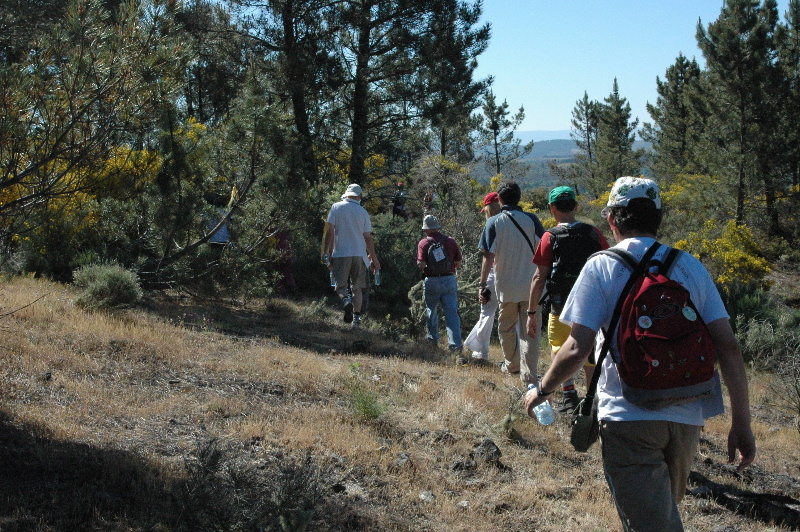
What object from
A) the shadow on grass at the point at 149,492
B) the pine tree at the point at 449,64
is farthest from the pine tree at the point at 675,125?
the shadow on grass at the point at 149,492

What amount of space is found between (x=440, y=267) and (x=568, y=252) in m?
3.18

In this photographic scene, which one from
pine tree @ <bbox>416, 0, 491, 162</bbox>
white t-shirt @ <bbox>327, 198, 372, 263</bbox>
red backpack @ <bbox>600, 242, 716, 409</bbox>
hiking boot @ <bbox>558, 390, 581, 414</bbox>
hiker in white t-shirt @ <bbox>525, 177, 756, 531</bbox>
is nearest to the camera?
red backpack @ <bbox>600, 242, 716, 409</bbox>

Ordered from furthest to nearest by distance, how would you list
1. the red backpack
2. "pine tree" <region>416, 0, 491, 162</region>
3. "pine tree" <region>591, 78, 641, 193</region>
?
"pine tree" <region>591, 78, 641, 193</region> < "pine tree" <region>416, 0, 491, 162</region> < the red backpack

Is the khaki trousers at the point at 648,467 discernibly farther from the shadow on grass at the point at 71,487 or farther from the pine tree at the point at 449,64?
the pine tree at the point at 449,64

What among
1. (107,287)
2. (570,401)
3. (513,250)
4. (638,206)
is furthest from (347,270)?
(638,206)

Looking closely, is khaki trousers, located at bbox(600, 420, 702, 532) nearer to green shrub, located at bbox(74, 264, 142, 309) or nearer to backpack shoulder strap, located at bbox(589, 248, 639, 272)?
backpack shoulder strap, located at bbox(589, 248, 639, 272)

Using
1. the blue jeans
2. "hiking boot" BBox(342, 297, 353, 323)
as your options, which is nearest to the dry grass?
the blue jeans

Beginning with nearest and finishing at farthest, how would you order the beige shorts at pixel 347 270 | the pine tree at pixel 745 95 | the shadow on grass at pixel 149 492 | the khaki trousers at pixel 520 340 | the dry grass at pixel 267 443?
the shadow on grass at pixel 149 492 → the dry grass at pixel 267 443 → the khaki trousers at pixel 520 340 → the beige shorts at pixel 347 270 → the pine tree at pixel 745 95

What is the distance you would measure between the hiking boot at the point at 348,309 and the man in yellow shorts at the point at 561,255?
4.30m

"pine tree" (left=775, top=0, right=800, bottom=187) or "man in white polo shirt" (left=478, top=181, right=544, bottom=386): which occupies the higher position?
"pine tree" (left=775, top=0, right=800, bottom=187)

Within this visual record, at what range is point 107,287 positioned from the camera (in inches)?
289

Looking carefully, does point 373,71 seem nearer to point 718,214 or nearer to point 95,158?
point 95,158

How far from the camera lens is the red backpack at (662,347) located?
2389 millimetres

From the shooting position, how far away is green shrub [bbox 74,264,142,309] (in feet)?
23.7
